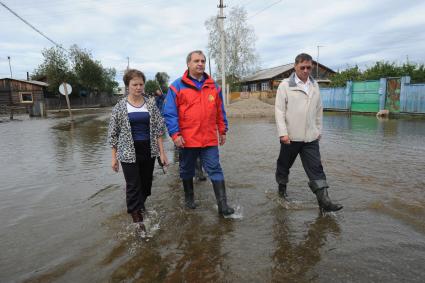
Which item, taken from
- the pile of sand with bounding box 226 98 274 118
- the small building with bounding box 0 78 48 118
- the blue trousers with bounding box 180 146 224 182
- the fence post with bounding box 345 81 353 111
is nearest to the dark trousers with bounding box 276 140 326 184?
the blue trousers with bounding box 180 146 224 182

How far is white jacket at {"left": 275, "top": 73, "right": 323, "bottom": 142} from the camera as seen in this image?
161 inches

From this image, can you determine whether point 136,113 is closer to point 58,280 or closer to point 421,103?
point 58,280

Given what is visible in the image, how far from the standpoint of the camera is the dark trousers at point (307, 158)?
13.4 feet

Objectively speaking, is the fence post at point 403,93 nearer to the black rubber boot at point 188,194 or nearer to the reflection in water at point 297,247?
the reflection in water at point 297,247

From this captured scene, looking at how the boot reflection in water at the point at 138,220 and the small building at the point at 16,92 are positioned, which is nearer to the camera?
the boot reflection in water at the point at 138,220

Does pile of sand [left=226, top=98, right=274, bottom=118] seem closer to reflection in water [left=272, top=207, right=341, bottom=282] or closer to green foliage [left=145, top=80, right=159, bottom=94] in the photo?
green foliage [left=145, top=80, right=159, bottom=94]

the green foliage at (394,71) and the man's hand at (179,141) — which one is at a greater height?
the green foliage at (394,71)

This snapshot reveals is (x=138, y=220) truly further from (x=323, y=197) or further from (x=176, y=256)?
(x=323, y=197)

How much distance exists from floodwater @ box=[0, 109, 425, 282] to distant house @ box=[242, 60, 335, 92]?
1487 inches

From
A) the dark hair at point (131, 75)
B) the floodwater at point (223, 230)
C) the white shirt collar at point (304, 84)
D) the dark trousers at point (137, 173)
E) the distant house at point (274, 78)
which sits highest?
the distant house at point (274, 78)

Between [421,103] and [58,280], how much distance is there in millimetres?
18279

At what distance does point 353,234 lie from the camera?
3.36m

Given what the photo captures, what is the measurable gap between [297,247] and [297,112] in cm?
167

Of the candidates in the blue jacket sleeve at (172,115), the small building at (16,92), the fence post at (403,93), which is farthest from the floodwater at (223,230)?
the small building at (16,92)
